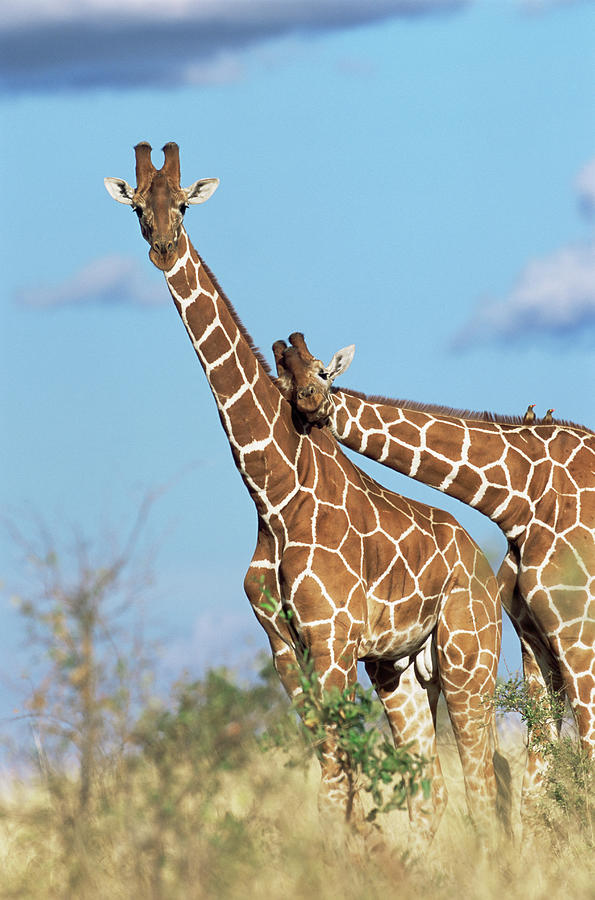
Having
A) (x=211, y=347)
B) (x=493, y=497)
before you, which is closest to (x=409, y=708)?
(x=493, y=497)

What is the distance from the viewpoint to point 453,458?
11.5 m

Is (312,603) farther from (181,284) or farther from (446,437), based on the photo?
(181,284)

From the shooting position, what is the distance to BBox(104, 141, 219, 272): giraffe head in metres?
10.2

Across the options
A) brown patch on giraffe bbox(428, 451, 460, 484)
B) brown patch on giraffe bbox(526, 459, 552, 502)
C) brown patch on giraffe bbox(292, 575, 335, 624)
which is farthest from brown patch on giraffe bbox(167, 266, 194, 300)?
brown patch on giraffe bbox(526, 459, 552, 502)

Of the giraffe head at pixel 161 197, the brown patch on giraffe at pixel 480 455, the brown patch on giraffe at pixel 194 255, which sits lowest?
the brown patch on giraffe at pixel 480 455

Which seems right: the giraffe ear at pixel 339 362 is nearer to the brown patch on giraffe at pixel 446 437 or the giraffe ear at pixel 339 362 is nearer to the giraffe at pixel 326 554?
the giraffe at pixel 326 554

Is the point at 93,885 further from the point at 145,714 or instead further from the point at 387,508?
the point at 387,508

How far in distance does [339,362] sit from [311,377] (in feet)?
0.96

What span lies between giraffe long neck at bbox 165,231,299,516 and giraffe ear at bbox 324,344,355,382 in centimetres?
59

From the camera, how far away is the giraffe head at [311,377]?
10438 millimetres

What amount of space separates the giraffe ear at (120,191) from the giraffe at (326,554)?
0.02m

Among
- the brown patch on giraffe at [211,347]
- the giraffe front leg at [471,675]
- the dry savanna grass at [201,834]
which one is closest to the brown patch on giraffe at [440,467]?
the giraffe front leg at [471,675]

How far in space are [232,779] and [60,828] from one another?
1.34 m

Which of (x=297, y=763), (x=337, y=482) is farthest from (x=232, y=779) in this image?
(x=337, y=482)
